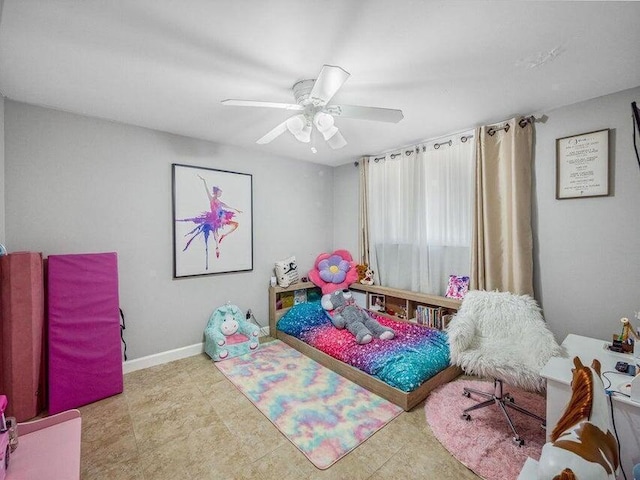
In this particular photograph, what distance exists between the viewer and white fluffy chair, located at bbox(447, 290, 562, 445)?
6.12ft

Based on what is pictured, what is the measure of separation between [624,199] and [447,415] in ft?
7.13

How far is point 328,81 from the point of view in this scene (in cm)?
149

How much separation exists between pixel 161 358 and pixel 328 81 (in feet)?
10.3

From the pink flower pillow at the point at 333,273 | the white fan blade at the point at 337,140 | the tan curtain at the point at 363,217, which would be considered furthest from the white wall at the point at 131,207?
the white fan blade at the point at 337,140

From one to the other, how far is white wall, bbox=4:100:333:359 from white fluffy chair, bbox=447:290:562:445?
2.50m

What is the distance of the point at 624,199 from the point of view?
2.15 meters

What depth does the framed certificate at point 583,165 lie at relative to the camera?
222 cm

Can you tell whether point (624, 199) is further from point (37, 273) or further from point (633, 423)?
point (37, 273)

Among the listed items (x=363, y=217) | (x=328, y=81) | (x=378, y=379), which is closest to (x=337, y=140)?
(x=328, y=81)

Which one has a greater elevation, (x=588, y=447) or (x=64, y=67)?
(x=64, y=67)

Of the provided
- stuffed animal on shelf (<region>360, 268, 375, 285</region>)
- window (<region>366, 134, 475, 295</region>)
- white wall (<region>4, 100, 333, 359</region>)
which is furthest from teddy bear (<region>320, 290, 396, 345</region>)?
white wall (<region>4, 100, 333, 359</region>)

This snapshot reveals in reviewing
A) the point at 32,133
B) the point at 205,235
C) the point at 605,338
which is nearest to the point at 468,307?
the point at 605,338

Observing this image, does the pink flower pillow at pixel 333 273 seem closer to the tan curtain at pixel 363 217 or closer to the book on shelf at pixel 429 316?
the tan curtain at pixel 363 217

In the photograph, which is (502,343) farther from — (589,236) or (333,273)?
(333,273)
